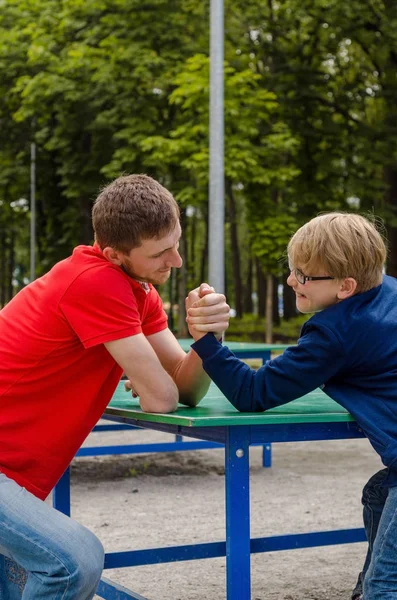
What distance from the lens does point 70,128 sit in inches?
864

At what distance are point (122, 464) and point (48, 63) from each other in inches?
592

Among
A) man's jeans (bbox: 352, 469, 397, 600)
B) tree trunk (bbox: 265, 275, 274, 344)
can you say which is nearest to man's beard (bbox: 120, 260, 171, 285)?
man's jeans (bbox: 352, 469, 397, 600)

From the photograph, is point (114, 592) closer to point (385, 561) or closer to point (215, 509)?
point (385, 561)

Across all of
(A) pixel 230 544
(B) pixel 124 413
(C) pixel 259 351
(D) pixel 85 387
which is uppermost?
(D) pixel 85 387

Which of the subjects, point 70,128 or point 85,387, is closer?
point 85,387

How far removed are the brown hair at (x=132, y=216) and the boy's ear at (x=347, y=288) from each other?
0.52 meters

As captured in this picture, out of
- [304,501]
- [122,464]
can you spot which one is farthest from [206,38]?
[304,501]

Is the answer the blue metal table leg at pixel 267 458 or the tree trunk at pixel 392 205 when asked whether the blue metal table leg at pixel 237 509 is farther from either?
the tree trunk at pixel 392 205

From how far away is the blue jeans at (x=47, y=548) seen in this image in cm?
258

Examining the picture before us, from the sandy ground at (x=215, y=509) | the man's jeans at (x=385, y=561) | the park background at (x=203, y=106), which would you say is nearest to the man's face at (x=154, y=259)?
the man's jeans at (x=385, y=561)

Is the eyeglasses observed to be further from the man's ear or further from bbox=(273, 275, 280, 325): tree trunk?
bbox=(273, 275, 280, 325): tree trunk

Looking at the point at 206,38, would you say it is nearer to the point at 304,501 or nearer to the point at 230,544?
the point at 304,501

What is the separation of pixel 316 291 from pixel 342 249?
0.15 m

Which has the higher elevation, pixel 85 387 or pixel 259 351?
pixel 85 387
